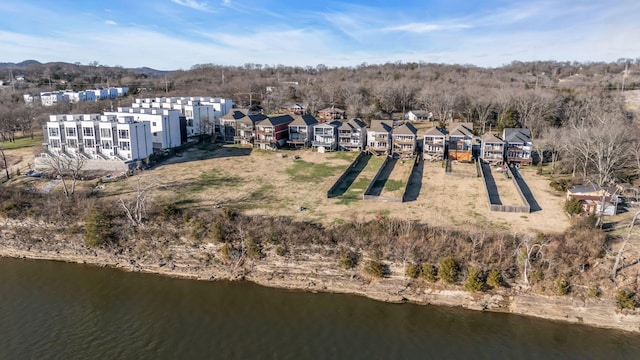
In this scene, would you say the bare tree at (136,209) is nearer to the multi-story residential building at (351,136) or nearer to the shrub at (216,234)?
the shrub at (216,234)

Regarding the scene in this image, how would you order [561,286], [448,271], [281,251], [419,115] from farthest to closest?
[419,115] < [281,251] < [448,271] < [561,286]

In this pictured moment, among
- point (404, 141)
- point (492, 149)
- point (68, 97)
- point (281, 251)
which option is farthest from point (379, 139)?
point (68, 97)

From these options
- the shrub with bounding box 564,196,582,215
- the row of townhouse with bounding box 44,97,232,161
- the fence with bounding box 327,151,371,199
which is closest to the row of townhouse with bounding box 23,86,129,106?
the row of townhouse with bounding box 44,97,232,161

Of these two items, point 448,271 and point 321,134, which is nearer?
point 448,271

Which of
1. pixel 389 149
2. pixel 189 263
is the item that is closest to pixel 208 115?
pixel 389 149

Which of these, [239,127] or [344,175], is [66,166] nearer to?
[239,127]

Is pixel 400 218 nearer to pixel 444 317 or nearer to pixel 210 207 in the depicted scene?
pixel 444 317
